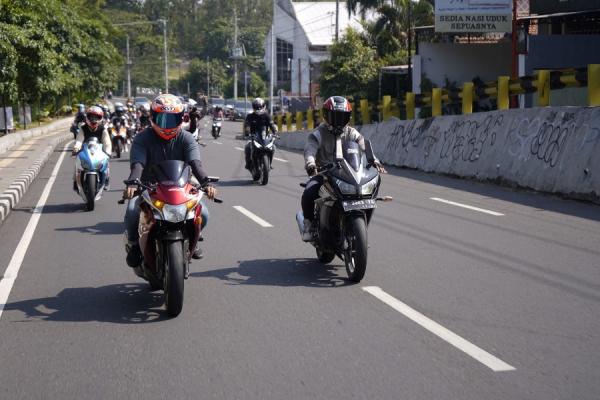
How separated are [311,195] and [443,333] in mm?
2936

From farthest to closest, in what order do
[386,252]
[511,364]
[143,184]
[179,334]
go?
[386,252] < [143,184] < [179,334] < [511,364]

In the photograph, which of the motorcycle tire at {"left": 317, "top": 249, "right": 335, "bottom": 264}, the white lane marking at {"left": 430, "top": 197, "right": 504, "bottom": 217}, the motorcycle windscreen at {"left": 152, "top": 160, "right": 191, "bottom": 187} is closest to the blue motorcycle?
the white lane marking at {"left": 430, "top": 197, "right": 504, "bottom": 217}

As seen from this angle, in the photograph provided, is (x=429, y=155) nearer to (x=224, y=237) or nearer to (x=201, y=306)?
(x=224, y=237)

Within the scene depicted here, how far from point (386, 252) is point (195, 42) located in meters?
121

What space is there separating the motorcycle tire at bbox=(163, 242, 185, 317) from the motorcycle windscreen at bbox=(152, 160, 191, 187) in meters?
0.49

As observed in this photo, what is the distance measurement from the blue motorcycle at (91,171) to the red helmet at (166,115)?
6996 millimetres

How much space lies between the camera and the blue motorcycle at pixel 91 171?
14.4 meters

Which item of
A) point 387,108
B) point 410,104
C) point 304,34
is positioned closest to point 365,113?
point 387,108

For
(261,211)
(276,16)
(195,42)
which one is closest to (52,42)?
→ (261,211)

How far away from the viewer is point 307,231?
8.99 meters

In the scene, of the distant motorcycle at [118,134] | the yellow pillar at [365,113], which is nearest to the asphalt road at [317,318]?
the yellow pillar at [365,113]

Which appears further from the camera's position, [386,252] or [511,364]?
[386,252]

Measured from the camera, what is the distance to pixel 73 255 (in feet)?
32.9

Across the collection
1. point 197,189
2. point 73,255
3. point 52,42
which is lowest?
point 73,255
